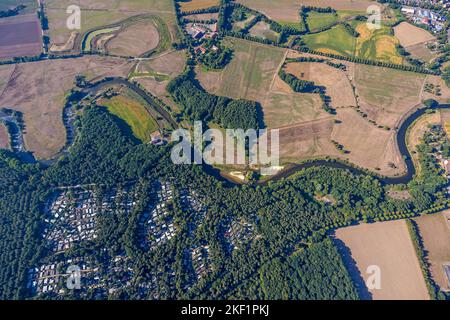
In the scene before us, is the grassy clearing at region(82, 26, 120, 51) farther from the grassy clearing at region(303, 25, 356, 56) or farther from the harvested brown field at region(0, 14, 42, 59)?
the grassy clearing at region(303, 25, 356, 56)

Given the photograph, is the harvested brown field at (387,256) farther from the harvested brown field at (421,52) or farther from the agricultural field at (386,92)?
the harvested brown field at (421,52)

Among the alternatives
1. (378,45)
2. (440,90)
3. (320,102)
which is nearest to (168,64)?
(320,102)

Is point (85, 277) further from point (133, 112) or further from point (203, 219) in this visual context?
point (133, 112)

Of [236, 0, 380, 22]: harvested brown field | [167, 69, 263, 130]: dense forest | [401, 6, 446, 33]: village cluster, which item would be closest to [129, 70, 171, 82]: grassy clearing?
[167, 69, 263, 130]: dense forest

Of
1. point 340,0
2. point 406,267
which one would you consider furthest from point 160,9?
point 406,267

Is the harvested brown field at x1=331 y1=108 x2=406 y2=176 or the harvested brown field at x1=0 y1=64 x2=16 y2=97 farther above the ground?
the harvested brown field at x1=0 y1=64 x2=16 y2=97

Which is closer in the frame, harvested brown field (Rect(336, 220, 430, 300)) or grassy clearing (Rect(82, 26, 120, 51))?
harvested brown field (Rect(336, 220, 430, 300))

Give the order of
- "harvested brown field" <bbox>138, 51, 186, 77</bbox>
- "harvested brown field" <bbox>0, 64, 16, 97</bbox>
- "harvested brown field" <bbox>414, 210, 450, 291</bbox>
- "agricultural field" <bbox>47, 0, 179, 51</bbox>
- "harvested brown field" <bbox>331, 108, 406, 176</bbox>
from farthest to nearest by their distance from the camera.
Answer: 1. "agricultural field" <bbox>47, 0, 179, 51</bbox>
2. "harvested brown field" <bbox>138, 51, 186, 77</bbox>
3. "harvested brown field" <bbox>0, 64, 16, 97</bbox>
4. "harvested brown field" <bbox>331, 108, 406, 176</bbox>
5. "harvested brown field" <bbox>414, 210, 450, 291</bbox>
